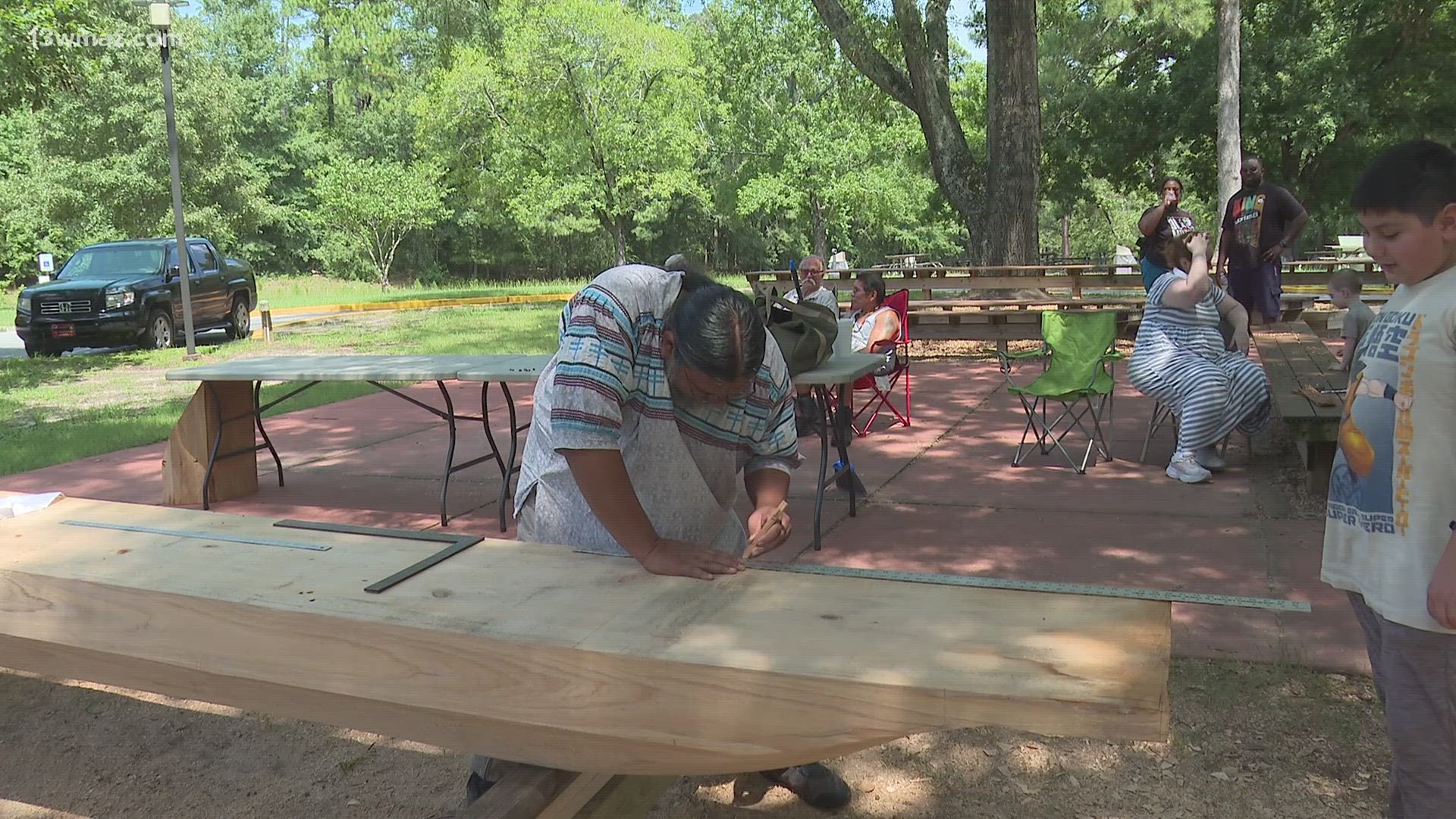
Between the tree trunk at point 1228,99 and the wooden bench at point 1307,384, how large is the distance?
35.0 ft

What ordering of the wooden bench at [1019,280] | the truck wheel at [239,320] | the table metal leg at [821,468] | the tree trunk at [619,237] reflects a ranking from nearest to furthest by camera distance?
the table metal leg at [821,468]
the wooden bench at [1019,280]
the truck wheel at [239,320]
the tree trunk at [619,237]

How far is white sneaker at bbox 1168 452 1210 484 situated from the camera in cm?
574

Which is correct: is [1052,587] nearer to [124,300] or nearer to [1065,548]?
[1065,548]

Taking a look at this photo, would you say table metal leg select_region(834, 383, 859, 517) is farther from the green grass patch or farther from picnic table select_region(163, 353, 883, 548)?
the green grass patch

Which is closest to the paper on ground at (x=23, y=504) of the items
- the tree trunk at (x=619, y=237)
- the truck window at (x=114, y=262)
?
the truck window at (x=114, y=262)

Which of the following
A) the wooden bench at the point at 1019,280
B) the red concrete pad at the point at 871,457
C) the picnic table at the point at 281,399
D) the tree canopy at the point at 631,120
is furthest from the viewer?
the tree canopy at the point at 631,120

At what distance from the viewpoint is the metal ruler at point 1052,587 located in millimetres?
1708

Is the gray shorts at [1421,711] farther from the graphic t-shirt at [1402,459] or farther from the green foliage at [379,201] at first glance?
the green foliage at [379,201]

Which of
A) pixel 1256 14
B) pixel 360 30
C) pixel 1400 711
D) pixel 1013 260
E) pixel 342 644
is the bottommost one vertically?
pixel 1400 711

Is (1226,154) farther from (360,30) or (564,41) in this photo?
(360,30)

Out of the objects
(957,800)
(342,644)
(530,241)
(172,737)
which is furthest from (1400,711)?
(530,241)

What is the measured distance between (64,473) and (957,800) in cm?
623

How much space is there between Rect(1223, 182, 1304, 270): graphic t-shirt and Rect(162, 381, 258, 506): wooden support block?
7.33 meters

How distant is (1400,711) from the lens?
201cm
